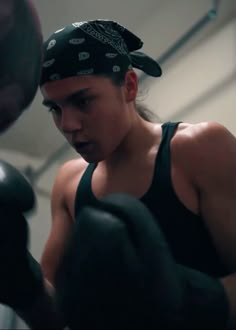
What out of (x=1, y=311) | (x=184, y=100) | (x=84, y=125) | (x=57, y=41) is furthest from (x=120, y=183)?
(x=1, y=311)

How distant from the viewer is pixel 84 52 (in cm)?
96

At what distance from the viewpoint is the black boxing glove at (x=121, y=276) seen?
539 millimetres

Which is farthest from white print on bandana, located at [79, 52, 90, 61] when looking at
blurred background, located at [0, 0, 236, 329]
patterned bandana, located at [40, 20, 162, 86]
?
blurred background, located at [0, 0, 236, 329]

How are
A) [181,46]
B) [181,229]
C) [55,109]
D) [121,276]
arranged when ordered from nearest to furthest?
[121,276] → [181,229] → [55,109] → [181,46]

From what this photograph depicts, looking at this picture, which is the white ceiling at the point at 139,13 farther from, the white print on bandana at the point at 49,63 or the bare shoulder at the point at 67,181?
the white print on bandana at the point at 49,63

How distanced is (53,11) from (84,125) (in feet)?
2.46

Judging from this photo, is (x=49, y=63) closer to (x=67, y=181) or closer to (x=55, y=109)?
(x=55, y=109)

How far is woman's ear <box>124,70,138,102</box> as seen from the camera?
40.5 inches

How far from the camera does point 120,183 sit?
3.28ft

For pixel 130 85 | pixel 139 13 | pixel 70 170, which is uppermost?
pixel 130 85

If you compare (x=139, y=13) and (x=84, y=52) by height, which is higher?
(x=84, y=52)

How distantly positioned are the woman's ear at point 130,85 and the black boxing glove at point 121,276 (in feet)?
1.52

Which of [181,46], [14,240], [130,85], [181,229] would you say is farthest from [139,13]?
[14,240]

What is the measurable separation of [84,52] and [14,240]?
16.4 inches
